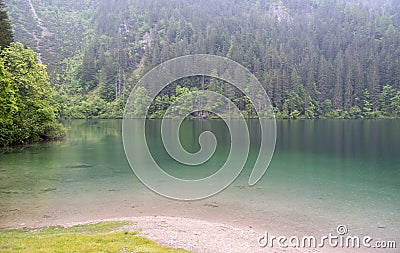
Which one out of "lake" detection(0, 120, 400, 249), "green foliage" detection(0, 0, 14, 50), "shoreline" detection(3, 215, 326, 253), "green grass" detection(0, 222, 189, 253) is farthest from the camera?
"green foliage" detection(0, 0, 14, 50)

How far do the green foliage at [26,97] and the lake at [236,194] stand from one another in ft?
12.1

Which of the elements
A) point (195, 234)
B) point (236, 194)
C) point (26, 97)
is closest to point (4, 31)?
point (26, 97)

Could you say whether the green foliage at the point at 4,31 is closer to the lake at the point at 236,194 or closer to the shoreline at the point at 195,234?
the lake at the point at 236,194

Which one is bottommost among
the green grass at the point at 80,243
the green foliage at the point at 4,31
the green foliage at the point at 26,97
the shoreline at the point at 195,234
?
the shoreline at the point at 195,234

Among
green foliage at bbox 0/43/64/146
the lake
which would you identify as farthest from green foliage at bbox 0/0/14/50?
the lake

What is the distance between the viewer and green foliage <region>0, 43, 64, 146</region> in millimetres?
42812

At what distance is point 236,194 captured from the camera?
79.3 feet

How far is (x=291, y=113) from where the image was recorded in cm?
13650

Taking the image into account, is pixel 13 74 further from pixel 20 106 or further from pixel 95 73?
pixel 95 73

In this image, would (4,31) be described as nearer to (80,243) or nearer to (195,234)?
(195,234)

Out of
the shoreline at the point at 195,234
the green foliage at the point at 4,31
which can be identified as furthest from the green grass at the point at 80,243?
the green foliage at the point at 4,31

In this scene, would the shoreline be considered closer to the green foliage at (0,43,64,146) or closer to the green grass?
the green grass

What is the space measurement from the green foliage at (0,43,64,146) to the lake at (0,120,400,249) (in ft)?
12.1

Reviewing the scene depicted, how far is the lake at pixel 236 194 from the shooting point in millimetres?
18436
